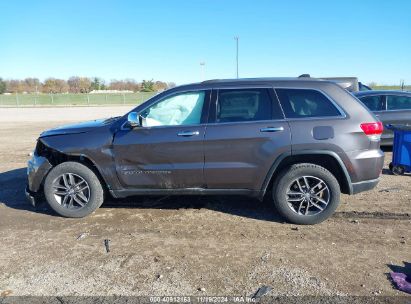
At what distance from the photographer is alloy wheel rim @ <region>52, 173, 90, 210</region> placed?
15.9 feet

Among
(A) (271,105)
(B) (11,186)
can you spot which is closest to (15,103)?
(B) (11,186)

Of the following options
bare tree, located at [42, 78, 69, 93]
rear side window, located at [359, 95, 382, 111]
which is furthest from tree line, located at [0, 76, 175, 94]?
rear side window, located at [359, 95, 382, 111]

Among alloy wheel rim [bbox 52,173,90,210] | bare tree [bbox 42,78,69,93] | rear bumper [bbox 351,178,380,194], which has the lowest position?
alloy wheel rim [bbox 52,173,90,210]

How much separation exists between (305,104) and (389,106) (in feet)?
18.1

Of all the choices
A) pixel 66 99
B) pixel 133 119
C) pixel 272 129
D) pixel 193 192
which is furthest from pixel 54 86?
pixel 272 129

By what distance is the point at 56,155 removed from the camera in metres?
4.99

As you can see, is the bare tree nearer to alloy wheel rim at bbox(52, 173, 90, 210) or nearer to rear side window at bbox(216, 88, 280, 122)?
alloy wheel rim at bbox(52, 173, 90, 210)

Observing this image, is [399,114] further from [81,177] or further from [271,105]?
[81,177]

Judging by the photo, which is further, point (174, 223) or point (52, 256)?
point (174, 223)

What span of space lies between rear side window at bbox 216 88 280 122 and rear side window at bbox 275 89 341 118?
0.64 feet

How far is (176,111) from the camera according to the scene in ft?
15.4

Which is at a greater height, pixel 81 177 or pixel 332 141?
pixel 332 141

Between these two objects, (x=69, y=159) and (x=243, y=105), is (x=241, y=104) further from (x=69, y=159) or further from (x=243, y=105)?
(x=69, y=159)

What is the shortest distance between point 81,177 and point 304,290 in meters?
3.15
